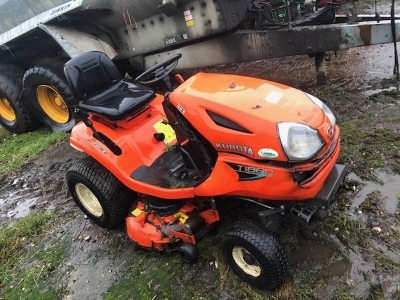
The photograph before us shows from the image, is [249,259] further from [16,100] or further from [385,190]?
[16,100]

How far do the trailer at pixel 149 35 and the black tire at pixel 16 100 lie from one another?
13 millimetres

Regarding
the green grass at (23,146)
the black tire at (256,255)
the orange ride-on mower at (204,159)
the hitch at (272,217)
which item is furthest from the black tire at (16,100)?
the hitch at (272,217)

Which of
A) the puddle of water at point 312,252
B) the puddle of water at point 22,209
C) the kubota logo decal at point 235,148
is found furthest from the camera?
the puddle of water at point 22,209

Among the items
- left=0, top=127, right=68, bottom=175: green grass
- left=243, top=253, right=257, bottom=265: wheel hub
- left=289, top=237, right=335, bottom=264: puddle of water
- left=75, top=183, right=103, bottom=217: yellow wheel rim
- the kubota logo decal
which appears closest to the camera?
the kubota logo decal

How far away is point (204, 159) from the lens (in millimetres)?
2373

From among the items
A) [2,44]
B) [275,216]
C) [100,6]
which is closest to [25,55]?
[2,44]

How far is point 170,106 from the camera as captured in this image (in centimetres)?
240

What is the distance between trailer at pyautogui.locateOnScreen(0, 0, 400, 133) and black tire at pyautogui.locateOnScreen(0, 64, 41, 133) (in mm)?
13

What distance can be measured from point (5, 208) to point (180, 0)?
2.83 meters

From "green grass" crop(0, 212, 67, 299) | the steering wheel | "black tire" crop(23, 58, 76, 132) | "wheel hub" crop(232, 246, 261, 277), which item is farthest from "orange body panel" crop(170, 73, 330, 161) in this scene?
"black tire" crop(23, 58, 76, 132)

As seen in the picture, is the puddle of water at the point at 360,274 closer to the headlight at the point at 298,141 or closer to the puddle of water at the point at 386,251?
the puddle of water at the point at 386,251

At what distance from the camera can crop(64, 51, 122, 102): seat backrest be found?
2.95 m

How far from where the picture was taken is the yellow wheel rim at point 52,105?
4.95 meters

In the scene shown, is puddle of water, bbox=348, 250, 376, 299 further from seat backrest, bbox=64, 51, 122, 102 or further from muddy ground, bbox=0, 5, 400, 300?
seat backrest, bbox=64, 51, 122, 102
